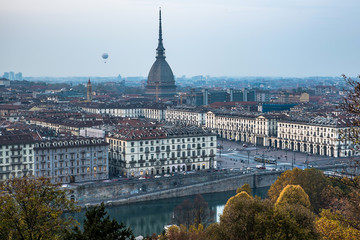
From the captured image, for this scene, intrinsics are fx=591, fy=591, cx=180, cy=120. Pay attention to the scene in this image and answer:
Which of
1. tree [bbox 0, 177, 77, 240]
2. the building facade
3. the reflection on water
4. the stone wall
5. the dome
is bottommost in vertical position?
the reflection on water

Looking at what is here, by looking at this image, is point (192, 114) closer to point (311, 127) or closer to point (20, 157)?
point (311, 127)

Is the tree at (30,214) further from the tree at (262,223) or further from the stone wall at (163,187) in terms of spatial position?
the stone wall at (163,187)

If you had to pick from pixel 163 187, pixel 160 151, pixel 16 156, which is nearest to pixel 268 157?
pixel 160 151

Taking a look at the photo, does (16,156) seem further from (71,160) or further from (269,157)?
(269,157)

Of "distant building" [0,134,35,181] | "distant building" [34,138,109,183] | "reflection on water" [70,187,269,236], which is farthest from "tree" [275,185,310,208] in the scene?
"distant building" [0,134,35,181]

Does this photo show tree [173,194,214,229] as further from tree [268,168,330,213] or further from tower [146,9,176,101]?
tower [146,9,176,101]

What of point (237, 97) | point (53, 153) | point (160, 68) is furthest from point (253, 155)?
point (160, 68)
